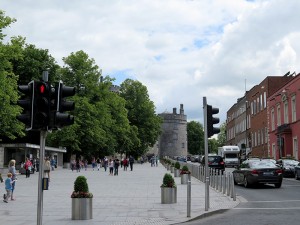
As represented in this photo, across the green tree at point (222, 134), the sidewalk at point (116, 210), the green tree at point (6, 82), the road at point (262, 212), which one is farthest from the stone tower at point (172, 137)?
the road at point (262, 212)

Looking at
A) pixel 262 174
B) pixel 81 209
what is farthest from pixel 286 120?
pixel 81 209

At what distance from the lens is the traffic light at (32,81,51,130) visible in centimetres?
902

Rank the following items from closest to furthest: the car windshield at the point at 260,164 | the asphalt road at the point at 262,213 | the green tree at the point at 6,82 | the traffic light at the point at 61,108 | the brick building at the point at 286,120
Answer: the traffic light at the point at 61,108 → the asphalt road at the point at 262,213 → the car windshield at the point at 260,164 → the green tree at the point at 6,82 → the brick building at the point at 286,120

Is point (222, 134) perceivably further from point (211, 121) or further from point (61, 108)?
point (61, 108)

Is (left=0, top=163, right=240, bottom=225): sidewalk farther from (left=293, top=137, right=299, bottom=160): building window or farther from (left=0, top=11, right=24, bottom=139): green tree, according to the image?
(left=293, top=137, right=299, bottom=160): building window

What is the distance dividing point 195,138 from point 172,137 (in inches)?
819

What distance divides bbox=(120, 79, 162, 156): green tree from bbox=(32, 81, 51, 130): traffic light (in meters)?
77.6

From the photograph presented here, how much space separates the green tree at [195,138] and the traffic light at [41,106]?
152226mm

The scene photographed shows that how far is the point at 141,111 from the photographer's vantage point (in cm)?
8856

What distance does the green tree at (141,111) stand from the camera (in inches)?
3467

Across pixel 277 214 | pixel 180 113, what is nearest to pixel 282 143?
pixel 277 214

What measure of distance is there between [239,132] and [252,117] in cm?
1584

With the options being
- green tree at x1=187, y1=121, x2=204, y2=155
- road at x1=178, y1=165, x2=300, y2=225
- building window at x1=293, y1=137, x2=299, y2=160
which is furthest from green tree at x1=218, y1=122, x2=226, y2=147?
road at x1=178, y1=165, x2=300, y2=225

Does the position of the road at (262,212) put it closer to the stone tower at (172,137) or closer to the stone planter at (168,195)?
the stone planter at (168,195)
